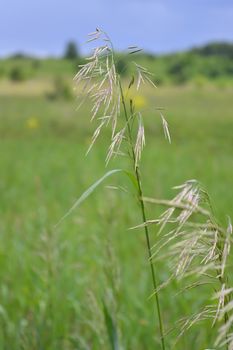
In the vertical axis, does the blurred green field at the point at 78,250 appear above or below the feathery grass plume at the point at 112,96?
below

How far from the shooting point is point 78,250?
10.6 ft

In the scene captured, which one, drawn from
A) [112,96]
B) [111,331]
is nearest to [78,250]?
[111,331]

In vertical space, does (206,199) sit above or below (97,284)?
above

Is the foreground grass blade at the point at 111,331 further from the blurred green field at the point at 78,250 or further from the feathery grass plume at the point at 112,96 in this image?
the feathery grass plume at the point at 112,96

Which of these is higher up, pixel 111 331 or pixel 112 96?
pixel 112 96

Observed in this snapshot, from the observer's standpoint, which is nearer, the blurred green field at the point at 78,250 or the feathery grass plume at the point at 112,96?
the feathery grass plume at the point at 112,96

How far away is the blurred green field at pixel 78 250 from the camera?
5.39 ft

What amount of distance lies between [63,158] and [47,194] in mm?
2694

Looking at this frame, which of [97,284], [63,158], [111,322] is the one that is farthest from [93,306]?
[63,158]

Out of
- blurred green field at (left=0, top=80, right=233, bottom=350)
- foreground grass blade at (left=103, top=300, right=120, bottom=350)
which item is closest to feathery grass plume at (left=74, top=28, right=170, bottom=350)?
blurred green field at (left=0, top=80, right=233, bottom=350)

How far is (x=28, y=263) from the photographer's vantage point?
268 cm

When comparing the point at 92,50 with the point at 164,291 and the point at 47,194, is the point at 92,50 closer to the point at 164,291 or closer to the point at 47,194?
the point at 164,291

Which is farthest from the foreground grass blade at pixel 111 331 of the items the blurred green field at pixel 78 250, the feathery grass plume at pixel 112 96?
the feathery grass plume at pixel 112 96

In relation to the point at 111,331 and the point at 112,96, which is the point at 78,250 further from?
the point at 112,96
